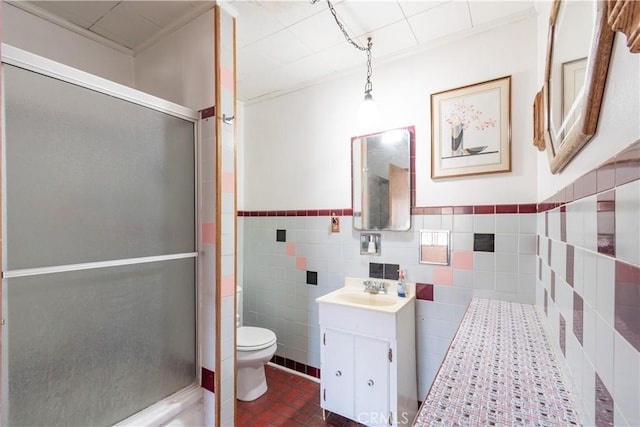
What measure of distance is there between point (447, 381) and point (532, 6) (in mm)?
1943

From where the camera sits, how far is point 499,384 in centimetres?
79

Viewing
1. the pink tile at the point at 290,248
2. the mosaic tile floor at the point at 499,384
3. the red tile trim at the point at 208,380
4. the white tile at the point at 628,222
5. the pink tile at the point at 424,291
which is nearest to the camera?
the white tile at the point at 628,222

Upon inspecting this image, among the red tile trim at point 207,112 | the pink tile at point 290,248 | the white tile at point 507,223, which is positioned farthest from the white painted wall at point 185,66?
the white tile at point 507,223

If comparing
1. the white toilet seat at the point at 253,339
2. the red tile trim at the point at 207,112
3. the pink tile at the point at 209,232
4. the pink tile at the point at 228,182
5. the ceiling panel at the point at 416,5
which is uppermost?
the ceiling panel at the point at 416,5

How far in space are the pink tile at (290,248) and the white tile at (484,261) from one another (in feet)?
4.50

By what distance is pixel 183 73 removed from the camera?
160 cm

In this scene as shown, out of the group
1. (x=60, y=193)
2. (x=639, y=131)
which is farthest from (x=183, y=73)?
(x=639, y=131)

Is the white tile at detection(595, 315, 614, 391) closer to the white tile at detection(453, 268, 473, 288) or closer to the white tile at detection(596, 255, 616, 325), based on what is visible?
the white tile at detection(596, 255, 616, 325)

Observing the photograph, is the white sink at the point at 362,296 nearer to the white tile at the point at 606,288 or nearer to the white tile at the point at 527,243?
the white tile at the point at 527,243

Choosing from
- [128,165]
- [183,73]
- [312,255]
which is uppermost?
[183,73]

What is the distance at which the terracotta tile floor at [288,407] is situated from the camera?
1836 mm

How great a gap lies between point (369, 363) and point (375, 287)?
1.64 feet

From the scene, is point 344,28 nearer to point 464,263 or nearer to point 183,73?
point 183,73

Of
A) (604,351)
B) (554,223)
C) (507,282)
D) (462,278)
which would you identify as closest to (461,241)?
(462,278)
